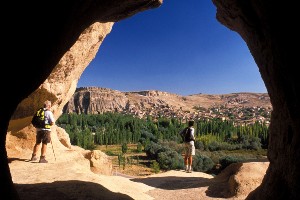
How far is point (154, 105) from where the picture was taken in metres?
166

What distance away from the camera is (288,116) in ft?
14.9

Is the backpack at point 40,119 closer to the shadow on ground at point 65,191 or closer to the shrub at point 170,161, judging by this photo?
the shadow on ground at point 65,191

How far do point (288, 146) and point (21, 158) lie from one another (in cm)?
913

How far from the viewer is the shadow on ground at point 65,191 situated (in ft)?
21.7

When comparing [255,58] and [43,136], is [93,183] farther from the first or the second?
[255,58]

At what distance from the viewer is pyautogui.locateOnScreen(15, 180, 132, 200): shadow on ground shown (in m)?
6.60

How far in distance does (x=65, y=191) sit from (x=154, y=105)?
159 m

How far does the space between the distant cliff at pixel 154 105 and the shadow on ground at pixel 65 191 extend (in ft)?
402

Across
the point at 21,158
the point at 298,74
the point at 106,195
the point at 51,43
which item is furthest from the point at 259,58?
the point at 21,158

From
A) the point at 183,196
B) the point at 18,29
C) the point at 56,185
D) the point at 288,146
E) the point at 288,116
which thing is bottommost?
the point at 183,196

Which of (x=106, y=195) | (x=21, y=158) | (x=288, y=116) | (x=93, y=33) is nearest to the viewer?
(x=288, y=116)

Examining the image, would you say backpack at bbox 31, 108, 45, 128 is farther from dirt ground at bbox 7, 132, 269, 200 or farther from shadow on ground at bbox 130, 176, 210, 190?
shadow on ground at bbox 130, 176, 210, 190

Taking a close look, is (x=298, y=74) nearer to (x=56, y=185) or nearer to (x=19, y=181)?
(x=56, y=185)

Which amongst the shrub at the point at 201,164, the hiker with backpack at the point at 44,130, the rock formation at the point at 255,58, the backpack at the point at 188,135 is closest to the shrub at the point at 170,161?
the shrub at the point at 201,164
